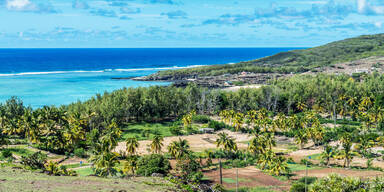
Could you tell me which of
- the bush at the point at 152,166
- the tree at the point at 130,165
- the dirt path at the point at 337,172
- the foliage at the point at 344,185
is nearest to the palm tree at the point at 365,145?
the dirt path at the point at 337,172

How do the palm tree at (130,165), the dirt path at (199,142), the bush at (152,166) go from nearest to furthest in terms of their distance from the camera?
the palm tree at (130,165) → the bush at (152,166) → the dirt path at (199,142)

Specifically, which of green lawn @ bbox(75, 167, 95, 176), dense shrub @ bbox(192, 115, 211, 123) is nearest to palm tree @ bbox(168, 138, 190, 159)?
green lawn @ bbox(75, 167, 95, 176)

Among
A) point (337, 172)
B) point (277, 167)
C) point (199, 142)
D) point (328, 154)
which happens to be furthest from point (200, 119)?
point (337, 172)

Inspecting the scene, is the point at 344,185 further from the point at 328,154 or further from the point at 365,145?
the point at 365,145

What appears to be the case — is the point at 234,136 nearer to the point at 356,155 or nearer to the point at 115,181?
the point at 356,155

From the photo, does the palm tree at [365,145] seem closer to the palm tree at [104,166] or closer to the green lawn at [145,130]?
the green lawn at [145,130]

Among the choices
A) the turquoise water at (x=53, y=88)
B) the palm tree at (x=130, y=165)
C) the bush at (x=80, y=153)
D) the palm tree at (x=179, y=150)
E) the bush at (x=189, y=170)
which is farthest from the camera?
the turquoise water at (x=53, y=88)
